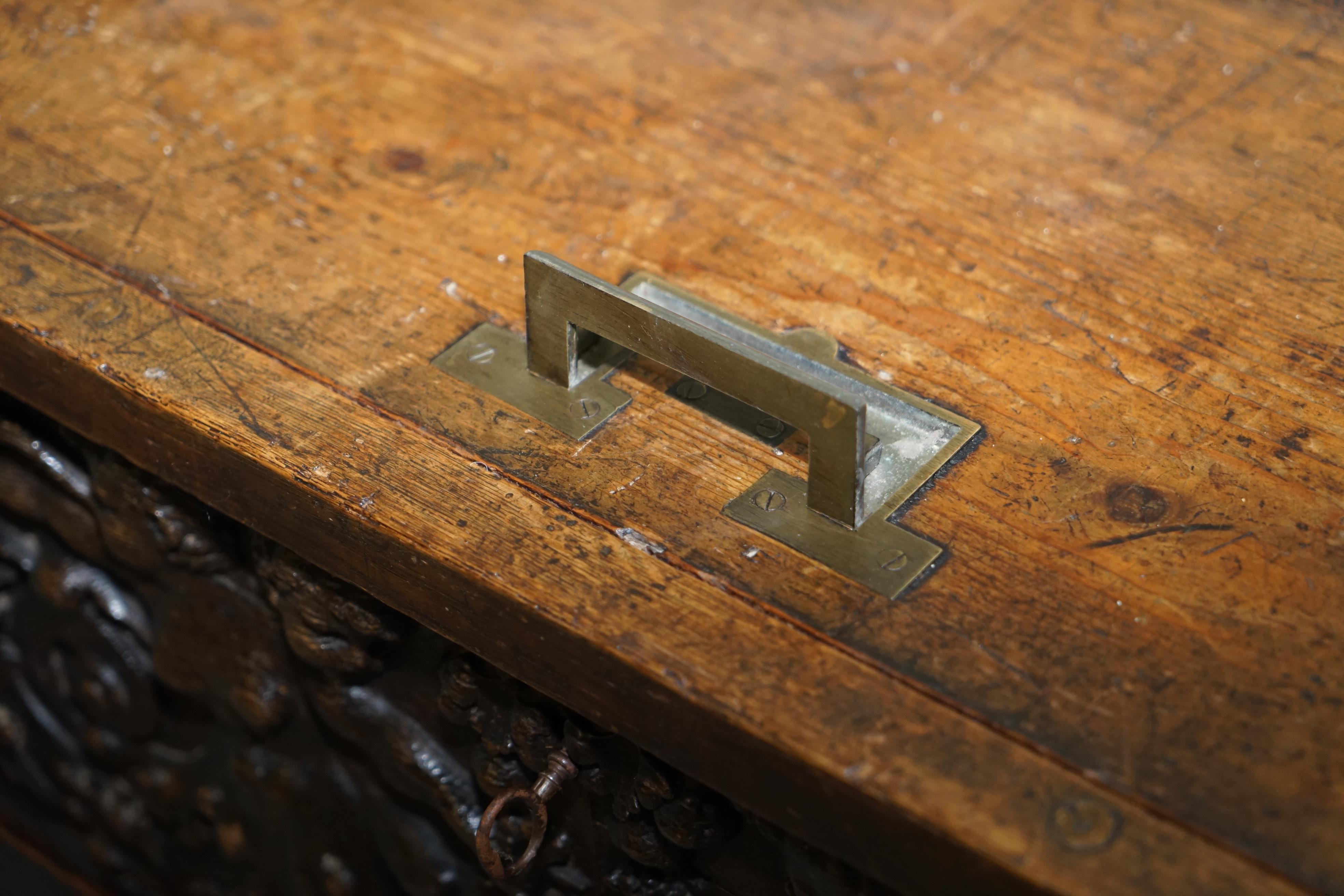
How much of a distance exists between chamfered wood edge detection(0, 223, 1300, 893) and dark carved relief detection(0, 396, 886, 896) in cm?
8

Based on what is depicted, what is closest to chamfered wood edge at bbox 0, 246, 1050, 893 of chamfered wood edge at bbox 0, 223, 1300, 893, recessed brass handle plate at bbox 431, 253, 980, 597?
chamfered wood edge at bbox 0, 223, 1300, 893

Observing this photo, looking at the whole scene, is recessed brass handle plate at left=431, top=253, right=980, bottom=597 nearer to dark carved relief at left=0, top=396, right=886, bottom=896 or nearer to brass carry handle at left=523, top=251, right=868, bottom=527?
brass carry handle at left=523, top=251, right=868, bottom=527

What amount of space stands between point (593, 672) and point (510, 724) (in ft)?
0.57

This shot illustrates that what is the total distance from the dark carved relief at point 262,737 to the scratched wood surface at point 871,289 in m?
0.11

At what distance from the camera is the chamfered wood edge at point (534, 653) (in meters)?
0.64

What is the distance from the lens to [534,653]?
75 cm

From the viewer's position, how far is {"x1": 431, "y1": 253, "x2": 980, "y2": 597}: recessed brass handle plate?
74 centimetres

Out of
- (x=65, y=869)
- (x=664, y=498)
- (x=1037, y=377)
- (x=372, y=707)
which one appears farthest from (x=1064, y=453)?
(x=65, y=869)

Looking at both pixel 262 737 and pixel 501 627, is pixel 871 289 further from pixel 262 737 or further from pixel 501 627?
pixel 262 737

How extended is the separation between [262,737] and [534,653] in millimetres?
441

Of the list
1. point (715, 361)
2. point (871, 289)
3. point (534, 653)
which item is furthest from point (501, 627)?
point (871, 289)

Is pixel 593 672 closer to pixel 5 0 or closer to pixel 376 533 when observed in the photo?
pixel 376 533

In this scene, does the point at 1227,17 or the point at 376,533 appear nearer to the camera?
the point at 376,533

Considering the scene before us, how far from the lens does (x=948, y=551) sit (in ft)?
2.48
